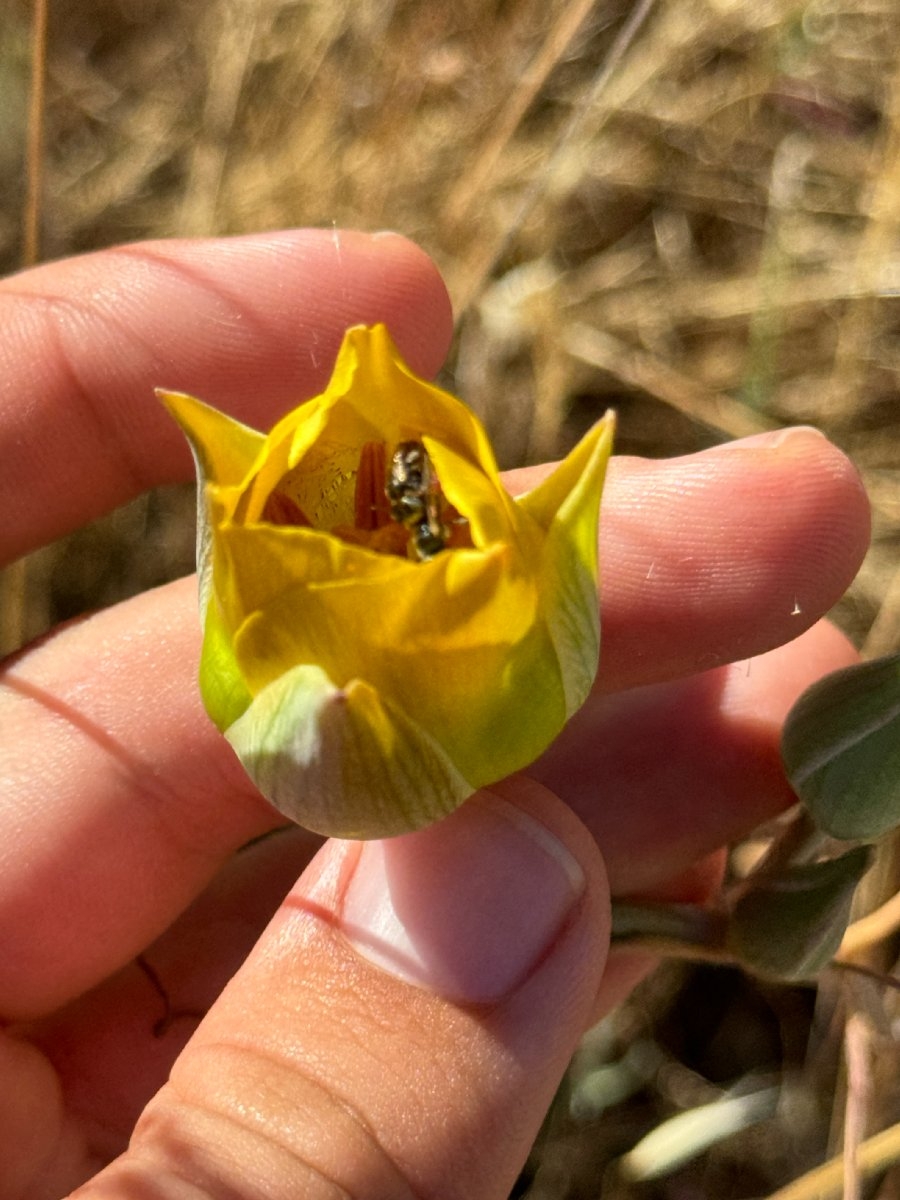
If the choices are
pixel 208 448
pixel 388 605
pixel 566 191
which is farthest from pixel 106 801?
pixel 566 191

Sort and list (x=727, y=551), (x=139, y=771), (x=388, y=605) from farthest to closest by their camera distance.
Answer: (x=139, y=771) < (x=727, y=551) < (x=388, y=605)

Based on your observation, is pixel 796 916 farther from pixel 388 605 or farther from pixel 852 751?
pixel 388 605

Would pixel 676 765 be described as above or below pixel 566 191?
below

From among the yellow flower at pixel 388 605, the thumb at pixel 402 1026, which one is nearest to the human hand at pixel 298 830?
the thumb at pixel 402 1026

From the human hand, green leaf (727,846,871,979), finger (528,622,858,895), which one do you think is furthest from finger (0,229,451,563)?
green leaf (727,846,871,979)

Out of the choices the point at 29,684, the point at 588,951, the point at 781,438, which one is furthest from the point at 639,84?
the point at 588,951

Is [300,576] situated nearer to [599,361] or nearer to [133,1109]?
[133,1109]

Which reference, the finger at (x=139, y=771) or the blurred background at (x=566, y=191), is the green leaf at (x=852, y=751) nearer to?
the finger at (x=139, y=771)
